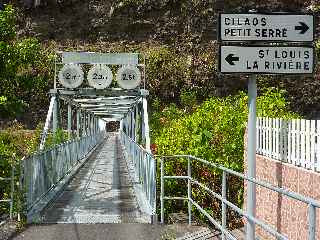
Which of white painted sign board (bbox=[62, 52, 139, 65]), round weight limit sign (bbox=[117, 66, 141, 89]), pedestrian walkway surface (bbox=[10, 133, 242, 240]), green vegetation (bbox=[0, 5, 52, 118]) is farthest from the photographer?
white painted sign board (bbox=[62, 52, 139, 65])

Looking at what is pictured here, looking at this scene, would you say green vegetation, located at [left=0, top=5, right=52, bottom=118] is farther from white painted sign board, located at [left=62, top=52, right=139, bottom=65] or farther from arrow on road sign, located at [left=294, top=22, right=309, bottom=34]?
white painted sign board, located at [left=62, top=52, right=139, bottom=65]

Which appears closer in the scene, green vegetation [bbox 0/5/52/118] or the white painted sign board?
green vegetation [bbox 0/5/52/118]

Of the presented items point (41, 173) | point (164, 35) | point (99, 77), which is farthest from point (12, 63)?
point (164, 35)

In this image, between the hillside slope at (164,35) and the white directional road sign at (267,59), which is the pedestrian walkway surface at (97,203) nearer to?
the white directional road sign at (267,59)

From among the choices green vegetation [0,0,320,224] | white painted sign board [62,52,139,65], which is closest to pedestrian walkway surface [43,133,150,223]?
green vegetation [0,0,320,224]

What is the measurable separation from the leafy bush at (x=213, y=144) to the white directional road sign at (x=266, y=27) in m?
7.60

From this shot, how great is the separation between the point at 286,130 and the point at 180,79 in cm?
5355

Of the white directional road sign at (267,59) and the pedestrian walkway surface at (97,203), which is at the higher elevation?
the white directional road sign at (267,59)

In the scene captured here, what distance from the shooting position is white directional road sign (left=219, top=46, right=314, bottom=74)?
6.75m

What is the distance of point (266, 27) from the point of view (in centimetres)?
682

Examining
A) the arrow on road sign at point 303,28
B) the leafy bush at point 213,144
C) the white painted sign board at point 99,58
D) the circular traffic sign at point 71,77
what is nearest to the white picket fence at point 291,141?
the arrow on road sign at point 303,28

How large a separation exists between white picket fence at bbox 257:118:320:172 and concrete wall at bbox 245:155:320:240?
11 cm

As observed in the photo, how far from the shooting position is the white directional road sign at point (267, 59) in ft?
22.1

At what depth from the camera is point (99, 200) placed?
47.8 feet
